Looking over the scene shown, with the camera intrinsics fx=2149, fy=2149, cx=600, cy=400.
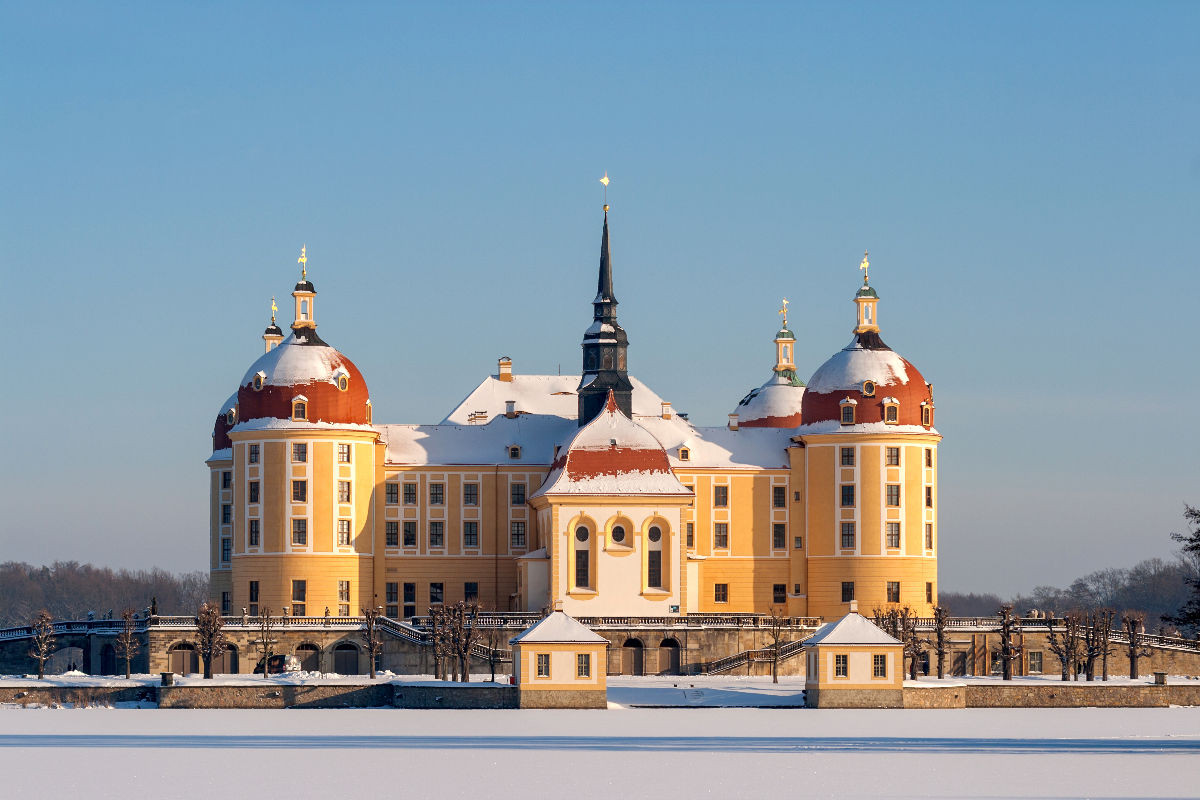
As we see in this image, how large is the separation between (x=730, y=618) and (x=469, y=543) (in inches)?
543

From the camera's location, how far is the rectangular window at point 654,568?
284 ft

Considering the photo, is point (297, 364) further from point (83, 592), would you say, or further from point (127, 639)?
point (83, 592)

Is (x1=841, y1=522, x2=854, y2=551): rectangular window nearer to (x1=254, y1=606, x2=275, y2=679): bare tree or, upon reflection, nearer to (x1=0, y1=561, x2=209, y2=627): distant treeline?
(x1=254, y1=606, x2=275, y2=679): bare tree

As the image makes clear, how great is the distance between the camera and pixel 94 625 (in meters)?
86.6

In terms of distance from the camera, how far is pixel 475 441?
93.6 metres

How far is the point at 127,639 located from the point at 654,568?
20.9 meters

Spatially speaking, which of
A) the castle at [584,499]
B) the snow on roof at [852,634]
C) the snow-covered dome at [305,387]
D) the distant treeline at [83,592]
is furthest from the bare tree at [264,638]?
the distant treeline at [83,592]

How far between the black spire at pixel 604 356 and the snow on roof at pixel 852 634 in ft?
74.8

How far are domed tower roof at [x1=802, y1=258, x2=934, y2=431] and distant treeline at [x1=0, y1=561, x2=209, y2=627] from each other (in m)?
76.6
